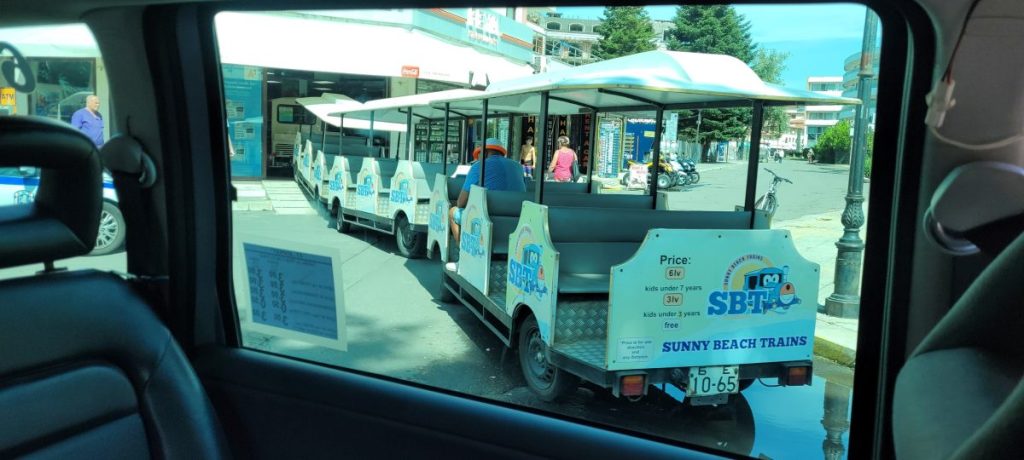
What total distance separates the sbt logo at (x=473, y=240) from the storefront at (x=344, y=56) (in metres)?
1.23

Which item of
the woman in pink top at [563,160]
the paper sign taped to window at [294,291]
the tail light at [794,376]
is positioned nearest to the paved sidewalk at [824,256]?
the tail light at [794,376]

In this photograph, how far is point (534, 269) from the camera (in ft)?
16.0

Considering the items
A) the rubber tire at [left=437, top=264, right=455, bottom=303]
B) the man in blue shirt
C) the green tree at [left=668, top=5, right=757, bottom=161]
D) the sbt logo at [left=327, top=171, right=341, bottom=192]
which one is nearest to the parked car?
the man in blue shirt

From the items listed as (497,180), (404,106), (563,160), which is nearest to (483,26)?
(497,180)

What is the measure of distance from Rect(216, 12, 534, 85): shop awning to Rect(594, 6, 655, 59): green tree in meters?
0.89

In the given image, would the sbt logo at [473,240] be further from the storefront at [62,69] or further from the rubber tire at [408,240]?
A: the storefront at [62,69]

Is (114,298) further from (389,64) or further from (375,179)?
(375,179)

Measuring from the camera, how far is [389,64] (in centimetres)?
574

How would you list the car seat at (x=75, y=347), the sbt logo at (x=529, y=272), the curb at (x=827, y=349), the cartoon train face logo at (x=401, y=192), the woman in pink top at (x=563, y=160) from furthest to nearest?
the cartoon train face logo at (x=401, y=192)
the woman in pink top at (x=563, y=160)
the sbt logo at (x=529, y=272)
the curb at (x=827, y=349)
the car seat at (x=75, y=347)

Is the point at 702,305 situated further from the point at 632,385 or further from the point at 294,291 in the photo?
the point at 294,291

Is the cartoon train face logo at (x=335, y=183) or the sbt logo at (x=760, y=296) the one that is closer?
the sbt logo at (x=760, y=296)

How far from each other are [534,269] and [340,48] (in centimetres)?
173

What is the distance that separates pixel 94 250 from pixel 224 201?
0.58m

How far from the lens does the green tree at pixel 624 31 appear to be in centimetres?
194
